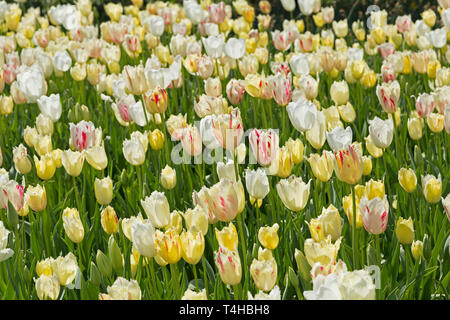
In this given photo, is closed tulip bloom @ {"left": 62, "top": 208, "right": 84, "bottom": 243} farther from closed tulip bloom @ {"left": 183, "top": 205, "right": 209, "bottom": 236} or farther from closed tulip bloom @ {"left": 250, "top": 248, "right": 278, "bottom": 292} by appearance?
closed tulip bloom @ {"left": 250, "top": 248, "right": 278, "bottom": 292}

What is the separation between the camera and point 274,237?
2016 millimetres

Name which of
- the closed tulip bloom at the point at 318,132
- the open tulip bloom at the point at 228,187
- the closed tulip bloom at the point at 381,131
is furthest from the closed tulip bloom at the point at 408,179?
the closed tulip bloom at the point at 318,132

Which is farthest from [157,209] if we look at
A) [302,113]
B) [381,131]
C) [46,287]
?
[381,131]

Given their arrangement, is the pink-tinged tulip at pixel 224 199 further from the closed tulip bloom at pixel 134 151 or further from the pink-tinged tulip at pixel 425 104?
the pink-tinged tulip at pixel 425 104

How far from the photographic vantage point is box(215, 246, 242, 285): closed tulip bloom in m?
1.71

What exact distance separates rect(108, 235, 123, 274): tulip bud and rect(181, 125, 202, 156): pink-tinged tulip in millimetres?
581

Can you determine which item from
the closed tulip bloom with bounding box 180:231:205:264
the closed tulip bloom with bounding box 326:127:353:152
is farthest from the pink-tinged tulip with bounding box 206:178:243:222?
the closed tulip bloom with bounding box 326:127:353:152

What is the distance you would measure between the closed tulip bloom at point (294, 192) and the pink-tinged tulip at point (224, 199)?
0.22 meters

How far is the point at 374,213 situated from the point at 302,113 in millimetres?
754

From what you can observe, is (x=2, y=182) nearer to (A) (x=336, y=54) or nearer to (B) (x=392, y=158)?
(B) (x=392, y=158)

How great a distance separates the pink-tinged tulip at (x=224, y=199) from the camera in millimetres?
1873

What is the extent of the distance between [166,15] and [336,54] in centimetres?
169

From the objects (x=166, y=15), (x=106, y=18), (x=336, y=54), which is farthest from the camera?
(x=106, y=18)
